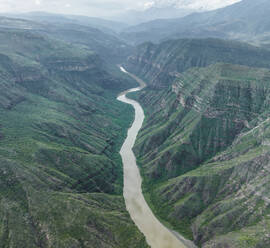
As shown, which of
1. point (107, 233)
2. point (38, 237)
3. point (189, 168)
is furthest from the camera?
point (189, 168)

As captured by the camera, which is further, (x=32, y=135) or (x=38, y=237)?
(x=32, y=135)

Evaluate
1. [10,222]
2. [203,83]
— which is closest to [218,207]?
[10,222]

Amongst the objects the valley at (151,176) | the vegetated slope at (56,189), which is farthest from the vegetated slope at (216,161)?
the vegetated slope at (56,189)

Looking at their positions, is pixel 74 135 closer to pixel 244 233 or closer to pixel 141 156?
pixel 141 156

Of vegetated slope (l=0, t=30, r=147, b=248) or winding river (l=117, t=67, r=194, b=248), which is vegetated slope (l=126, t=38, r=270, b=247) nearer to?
winding river (l=117, t=67, r=194, b=248)

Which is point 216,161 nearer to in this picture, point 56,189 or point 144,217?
point 144,217

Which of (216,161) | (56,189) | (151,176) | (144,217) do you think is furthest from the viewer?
(151,176)

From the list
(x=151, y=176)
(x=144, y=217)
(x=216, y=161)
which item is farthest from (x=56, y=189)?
(x=216, y=161)

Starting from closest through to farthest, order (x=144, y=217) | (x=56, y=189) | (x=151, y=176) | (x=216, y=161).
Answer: (x=56, y=189) → (x=144, y=217) → (x=216, y=161) → (x=151, y=176)
